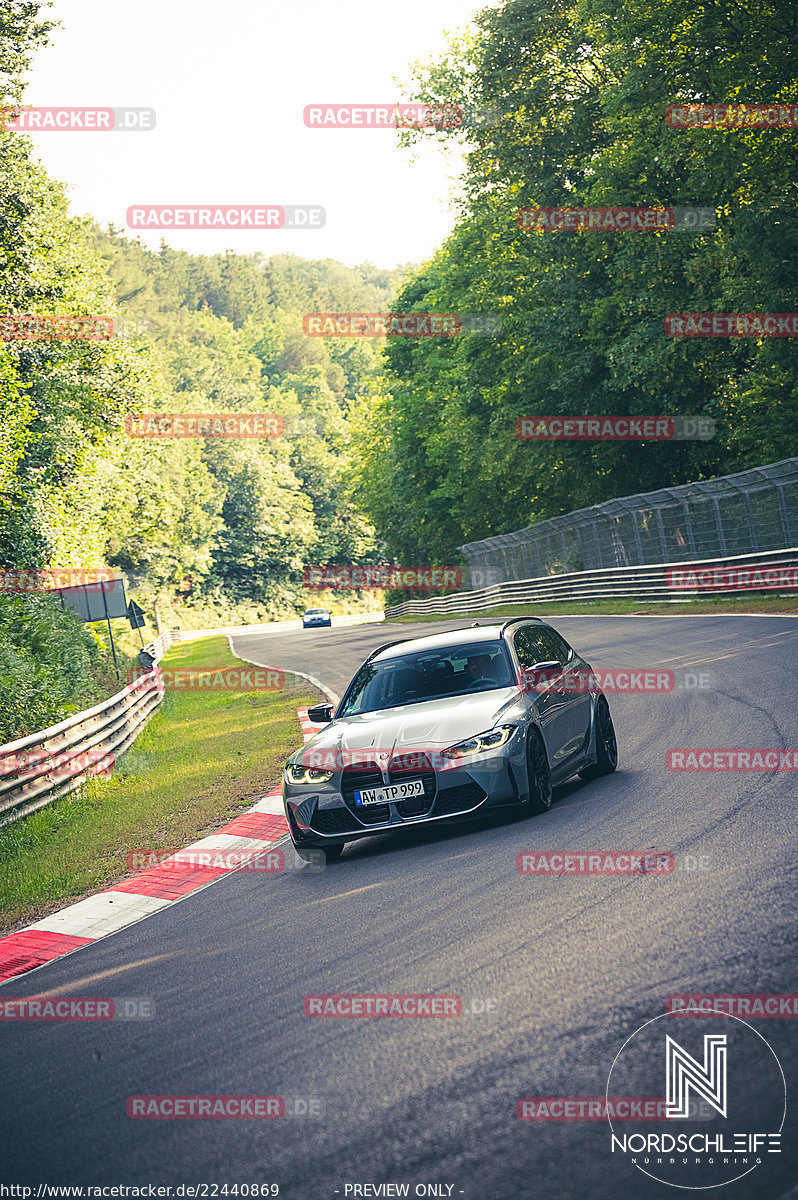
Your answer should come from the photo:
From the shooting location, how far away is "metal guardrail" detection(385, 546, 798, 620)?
2717cm

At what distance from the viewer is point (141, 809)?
42.2 ft

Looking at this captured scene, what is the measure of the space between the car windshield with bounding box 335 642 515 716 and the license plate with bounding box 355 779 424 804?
1321 mm

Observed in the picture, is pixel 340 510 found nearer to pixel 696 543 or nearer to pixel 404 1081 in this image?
pixel 696 543

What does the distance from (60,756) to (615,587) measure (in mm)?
25415

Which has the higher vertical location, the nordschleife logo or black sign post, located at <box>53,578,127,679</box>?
black sign post, located at <box>53,578,127,679</box>

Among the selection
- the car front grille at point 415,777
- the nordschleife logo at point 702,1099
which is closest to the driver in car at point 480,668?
the car front grille at point 415,777

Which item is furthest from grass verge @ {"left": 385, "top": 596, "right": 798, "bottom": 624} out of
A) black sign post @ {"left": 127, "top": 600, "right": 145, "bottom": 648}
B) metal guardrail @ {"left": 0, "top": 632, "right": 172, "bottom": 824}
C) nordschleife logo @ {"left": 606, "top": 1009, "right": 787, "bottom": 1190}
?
nordschleife logo @ {"left": 606, "top": 1009, "right": 787, "bottom": 1190}

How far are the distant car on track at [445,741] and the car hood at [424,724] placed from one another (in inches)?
0.4

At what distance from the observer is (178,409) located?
107 meters

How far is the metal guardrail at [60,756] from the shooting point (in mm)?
12148

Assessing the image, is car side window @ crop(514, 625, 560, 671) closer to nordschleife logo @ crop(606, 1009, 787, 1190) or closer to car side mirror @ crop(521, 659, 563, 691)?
car side mirror @ crop(521, 659, 563, 691)

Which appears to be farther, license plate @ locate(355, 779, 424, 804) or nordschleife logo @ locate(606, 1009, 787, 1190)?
license plate @ locate(355, 779, 424, 804)

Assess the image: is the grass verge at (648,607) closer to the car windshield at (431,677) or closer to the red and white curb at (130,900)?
the car windshield at (431,677)

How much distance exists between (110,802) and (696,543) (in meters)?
20.7
